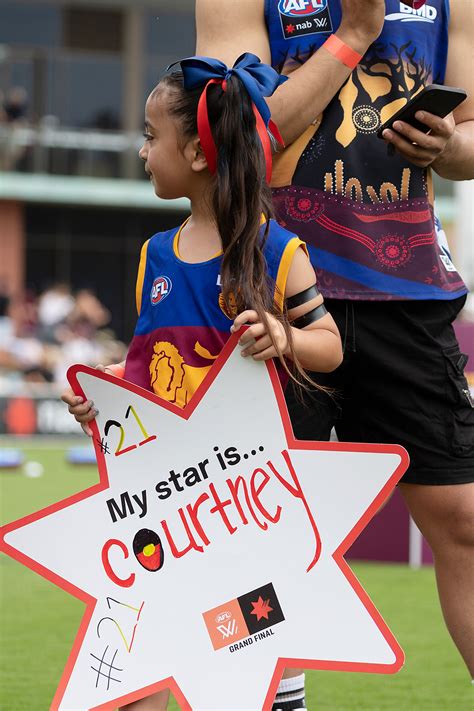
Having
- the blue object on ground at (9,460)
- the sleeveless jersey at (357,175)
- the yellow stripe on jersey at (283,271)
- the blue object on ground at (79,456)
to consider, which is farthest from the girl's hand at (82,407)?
the blue object on ground at (79,456)

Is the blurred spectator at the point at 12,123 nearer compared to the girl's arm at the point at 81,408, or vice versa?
the girl's arm at the point at 81,408


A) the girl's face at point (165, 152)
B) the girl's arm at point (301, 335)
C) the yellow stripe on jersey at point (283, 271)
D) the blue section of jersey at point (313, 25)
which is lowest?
the girl's arm at point (301, 335)

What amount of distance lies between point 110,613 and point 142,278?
74cm

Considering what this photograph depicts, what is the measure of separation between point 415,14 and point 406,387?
2.78 ft

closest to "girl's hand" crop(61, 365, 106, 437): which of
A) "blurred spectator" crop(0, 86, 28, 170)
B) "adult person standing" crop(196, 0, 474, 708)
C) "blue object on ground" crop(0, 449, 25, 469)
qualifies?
"adult person standing" crop(196, 0, 474, 708)

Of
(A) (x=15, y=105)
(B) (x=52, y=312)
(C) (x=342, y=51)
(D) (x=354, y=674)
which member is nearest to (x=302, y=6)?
(C) (x=342, y=51)

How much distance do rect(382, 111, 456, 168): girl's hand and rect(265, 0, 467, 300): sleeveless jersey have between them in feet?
0.30

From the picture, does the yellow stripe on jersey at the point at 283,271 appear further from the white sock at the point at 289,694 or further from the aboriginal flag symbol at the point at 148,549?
the white sock at the point at 289,694

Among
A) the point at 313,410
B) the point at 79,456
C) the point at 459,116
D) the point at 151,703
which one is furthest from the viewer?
the point at 79,456

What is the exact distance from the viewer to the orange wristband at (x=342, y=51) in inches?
114

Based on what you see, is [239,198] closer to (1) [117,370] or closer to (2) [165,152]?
(2) [165,152]

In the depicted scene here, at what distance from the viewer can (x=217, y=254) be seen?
276cm

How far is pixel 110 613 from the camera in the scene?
2578mm

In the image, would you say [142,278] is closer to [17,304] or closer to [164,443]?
[164,443]
